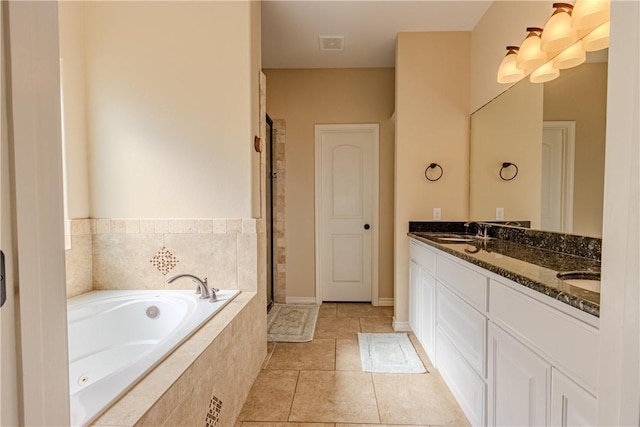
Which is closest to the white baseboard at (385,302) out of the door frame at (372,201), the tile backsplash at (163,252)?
the door frame at (372,201)

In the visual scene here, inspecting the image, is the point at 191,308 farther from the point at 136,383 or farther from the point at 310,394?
the point at 310,394

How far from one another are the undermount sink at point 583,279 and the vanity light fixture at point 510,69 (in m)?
1.44

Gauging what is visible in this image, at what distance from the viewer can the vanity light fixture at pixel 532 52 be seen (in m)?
1.79

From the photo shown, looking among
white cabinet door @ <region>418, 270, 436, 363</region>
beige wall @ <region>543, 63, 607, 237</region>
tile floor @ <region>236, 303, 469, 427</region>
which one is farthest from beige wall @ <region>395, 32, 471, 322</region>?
tile floor @ <region>236, 303, 469, 427</region>

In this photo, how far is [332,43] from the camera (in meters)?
2.92

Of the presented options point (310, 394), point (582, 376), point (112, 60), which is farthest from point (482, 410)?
point (112, 60)

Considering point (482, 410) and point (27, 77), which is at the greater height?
point (27, 77)

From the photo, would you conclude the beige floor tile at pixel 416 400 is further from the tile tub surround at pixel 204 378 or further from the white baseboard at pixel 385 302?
the white baseboard at pixel 385 302

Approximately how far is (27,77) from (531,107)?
2.39m

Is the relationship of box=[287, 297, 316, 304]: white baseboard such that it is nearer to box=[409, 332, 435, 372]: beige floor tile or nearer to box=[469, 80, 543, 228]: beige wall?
box=[409, 332, 435, 372]: beige floor tile

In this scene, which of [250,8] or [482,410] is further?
[250,8]

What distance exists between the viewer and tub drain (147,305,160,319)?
1.93 metres

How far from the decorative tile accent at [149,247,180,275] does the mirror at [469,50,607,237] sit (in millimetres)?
2348

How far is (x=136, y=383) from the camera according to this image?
3.37ft
